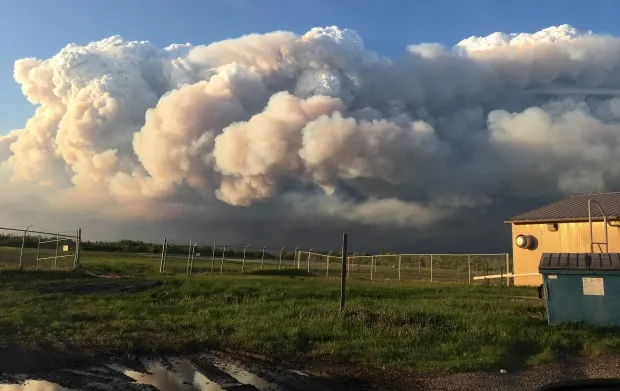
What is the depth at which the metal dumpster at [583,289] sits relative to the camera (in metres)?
11.1

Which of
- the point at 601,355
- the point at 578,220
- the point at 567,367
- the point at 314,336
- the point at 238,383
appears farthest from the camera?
the point at 578,220

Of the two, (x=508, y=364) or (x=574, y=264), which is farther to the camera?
(x=574, y=264)

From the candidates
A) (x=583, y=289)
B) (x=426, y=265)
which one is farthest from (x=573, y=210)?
(x=426, y=265)

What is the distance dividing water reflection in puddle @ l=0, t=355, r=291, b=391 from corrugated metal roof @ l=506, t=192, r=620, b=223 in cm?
2250

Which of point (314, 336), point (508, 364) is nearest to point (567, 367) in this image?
point (508, 364)

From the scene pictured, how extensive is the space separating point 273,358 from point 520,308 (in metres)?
8.34

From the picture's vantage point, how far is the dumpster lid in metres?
11.3

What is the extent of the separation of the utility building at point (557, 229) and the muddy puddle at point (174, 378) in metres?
20.3

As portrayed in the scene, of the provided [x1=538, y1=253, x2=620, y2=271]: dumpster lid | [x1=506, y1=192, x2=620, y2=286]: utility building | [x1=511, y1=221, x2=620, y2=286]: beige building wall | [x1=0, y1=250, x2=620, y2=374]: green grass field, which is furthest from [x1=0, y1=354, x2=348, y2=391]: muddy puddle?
[x1=511, y1=221, x2=620, y2=286]: beige building wall

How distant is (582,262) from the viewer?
457 inches

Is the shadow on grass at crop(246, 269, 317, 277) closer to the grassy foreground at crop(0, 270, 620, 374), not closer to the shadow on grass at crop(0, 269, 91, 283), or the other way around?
the shadow on grass at crop(0, 269, 91, 283)

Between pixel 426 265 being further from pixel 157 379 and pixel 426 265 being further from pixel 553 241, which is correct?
pixel 157 379

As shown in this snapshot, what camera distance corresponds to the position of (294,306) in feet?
48.4

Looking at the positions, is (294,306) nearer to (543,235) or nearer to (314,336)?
(314,336)
